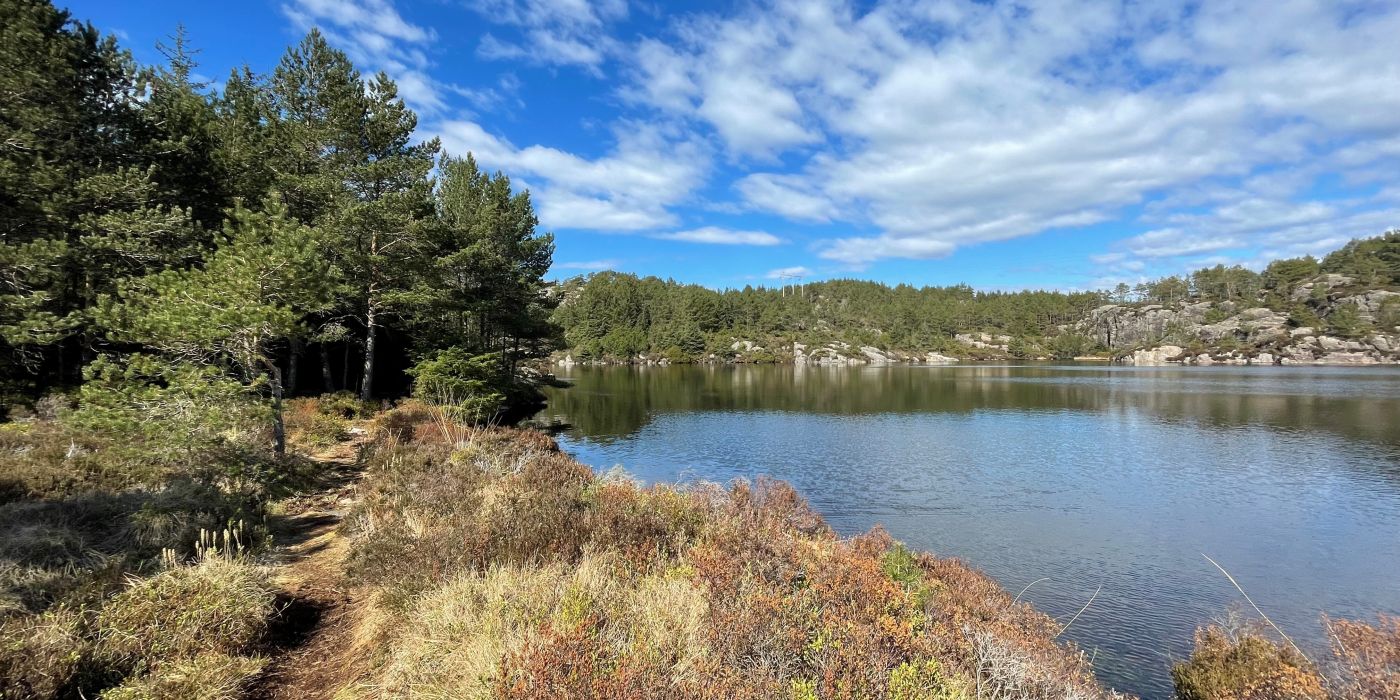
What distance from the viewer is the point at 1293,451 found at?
93.0 feet

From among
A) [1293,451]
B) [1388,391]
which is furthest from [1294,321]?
[1293,451]

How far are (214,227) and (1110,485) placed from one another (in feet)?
119

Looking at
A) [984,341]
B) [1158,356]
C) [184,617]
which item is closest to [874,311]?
[984,341]

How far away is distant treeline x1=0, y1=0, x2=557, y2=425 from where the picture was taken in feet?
37.9

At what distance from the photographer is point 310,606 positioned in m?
7.29

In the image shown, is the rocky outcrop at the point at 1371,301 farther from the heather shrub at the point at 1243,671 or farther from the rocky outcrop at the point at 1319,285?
the heather shrub at the point at 1243,671

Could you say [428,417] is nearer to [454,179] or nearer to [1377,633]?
[454,179]

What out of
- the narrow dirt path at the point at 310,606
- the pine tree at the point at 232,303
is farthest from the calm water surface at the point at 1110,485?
the pine tree at the point at 232,303

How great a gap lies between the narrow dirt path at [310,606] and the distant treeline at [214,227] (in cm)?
286

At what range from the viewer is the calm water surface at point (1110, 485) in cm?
1292

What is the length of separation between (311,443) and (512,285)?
20.6 meters

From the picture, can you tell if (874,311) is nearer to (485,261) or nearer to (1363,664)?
(485,261)

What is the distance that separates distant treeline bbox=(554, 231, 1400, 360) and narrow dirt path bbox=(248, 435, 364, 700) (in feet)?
383

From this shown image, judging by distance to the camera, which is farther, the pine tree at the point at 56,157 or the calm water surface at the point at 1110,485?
the pine tree at the point at 56,157
